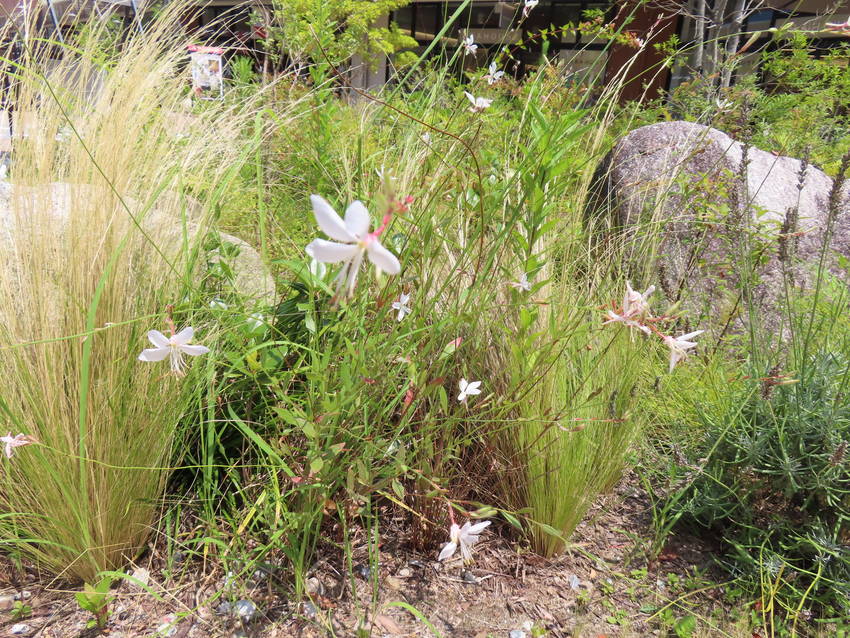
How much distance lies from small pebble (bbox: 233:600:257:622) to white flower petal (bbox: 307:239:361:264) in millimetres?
975

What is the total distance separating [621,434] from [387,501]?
2.08ft

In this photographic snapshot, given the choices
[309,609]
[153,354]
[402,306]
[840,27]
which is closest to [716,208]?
[840,27]

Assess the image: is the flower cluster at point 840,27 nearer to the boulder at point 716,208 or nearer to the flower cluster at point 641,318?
the flower cluster at point 641,318

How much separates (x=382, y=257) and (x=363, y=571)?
107 cm

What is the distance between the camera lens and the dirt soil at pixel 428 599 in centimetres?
125

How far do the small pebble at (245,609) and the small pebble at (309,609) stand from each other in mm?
101

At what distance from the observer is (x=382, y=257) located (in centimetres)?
56

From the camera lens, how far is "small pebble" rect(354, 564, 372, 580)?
1404 millimetres

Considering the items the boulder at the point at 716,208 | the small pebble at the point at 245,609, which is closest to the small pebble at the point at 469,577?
the small pebble at the point at 245,609

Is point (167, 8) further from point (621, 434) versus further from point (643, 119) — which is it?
point (643, 119)

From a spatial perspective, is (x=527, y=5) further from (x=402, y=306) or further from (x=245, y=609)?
(x=245, y=609)

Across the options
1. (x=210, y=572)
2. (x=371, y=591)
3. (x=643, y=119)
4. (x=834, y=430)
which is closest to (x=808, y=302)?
(x=834, y=430)

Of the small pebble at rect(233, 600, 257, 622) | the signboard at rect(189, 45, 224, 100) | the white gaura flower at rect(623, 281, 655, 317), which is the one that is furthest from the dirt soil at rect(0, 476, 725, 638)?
the signboard at rect(189, 45, 224, 100)

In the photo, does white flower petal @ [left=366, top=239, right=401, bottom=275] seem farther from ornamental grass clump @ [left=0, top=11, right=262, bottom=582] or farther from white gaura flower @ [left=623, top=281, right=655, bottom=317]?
ornamental grass clump @ [left=0, top=11, right=262, bottom=582]
